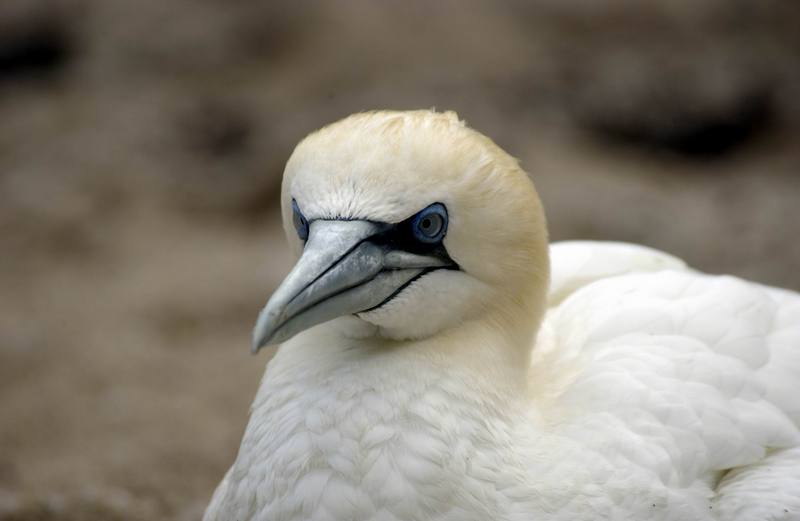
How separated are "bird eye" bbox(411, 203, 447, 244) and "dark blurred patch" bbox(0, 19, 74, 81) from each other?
263 inches

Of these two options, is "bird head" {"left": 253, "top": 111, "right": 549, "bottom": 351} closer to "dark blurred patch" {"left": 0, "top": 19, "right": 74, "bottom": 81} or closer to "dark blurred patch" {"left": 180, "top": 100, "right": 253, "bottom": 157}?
"dark blurred patch" {"left": 180, "top": 100, "right": 253, "bottom": 157}

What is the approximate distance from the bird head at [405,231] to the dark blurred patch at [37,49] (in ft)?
21.2

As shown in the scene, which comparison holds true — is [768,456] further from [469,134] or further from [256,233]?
[256,233]

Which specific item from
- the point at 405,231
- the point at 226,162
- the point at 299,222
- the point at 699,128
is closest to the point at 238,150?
the point at 226,162

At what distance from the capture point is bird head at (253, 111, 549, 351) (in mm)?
2424

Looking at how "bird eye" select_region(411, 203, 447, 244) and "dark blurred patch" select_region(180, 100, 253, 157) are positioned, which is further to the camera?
"dark blurred patch" select_region(180, 100, 253, 157)

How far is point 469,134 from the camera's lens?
2.64 metres

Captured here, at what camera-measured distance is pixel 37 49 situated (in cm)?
843

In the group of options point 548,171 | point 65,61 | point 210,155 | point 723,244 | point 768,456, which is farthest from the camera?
point 65,61

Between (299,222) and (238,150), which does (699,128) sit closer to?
(238,150)

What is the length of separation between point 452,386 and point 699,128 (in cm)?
541

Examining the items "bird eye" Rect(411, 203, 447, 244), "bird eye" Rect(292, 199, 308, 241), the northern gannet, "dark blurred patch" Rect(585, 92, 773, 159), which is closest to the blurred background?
"dark blurred patch" Rect(585, 92, 773, 159)

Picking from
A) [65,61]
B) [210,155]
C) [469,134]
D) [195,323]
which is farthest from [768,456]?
[65,61]

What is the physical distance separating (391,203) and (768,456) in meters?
1.30
